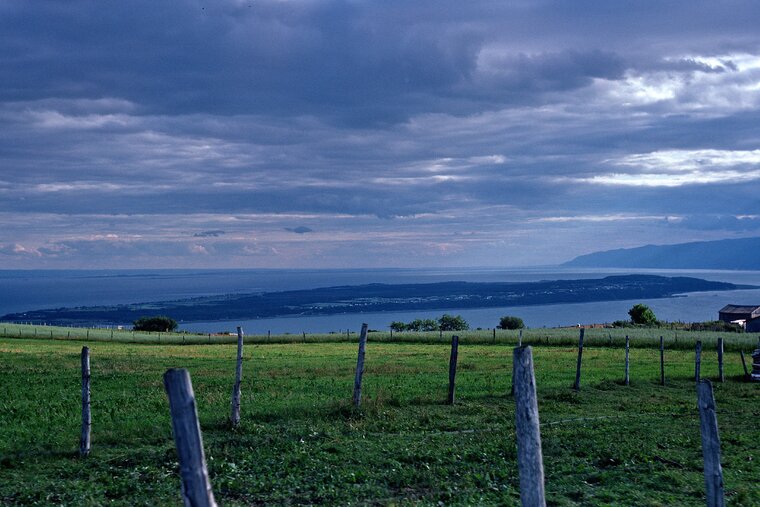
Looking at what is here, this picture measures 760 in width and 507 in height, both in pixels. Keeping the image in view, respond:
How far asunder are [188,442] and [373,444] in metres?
11.5

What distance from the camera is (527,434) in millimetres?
8461

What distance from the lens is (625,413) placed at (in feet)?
77.8

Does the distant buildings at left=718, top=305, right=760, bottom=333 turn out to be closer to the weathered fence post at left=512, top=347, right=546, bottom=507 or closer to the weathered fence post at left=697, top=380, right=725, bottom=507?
the weathered fence post at left=697, top=380, right=725, bottom=507

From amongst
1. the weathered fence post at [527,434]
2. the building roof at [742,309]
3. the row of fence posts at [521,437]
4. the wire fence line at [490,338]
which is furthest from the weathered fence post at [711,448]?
the building roof at [742,309]

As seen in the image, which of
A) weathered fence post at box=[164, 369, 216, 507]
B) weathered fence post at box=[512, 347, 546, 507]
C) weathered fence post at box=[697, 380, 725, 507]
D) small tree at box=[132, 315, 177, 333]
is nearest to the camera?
weathered fence post at box=[164, 369, 216, 507]

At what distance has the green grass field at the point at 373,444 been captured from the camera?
13.1m

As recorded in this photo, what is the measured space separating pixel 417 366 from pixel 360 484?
2971cm

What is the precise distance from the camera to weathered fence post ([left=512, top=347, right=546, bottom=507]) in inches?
328

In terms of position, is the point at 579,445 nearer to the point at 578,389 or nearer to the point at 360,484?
the point at 360,484

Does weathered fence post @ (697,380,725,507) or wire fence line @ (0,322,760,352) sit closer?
weathered fence post @ (697,380,725,507)

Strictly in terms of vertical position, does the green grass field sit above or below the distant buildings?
above

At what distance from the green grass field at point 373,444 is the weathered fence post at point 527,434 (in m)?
4.34

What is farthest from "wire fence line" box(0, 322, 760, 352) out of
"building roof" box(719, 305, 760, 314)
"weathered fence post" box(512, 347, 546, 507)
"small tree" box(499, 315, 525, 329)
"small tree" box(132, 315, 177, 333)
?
"small tree" box(499, 315, 525, 329)

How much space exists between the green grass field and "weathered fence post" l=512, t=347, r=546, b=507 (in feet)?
14.2
